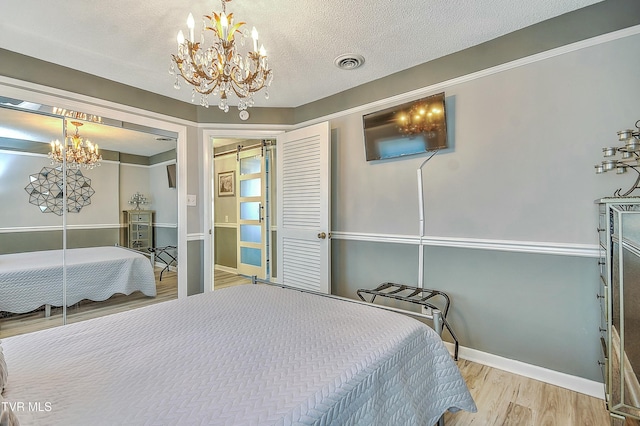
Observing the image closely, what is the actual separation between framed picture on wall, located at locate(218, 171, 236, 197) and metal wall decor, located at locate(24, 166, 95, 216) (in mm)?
2806

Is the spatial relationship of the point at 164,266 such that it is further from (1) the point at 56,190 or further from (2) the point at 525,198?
(2) the point at 525,198

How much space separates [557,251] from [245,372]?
2.08m

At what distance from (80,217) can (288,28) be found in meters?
2.35

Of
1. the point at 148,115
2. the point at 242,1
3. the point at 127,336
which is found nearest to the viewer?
the point at 127,336

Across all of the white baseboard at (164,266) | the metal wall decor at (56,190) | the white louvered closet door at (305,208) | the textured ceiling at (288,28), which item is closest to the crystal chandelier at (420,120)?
the textured ceiling at (288,28)

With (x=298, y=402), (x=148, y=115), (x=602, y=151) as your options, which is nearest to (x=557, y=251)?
(x=602, y=151)

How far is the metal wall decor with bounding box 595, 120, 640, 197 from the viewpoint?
5.17 feet

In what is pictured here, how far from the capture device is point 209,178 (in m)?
3.42

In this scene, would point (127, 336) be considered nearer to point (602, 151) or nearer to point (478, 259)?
point (478, 259)

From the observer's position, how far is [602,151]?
1819mm

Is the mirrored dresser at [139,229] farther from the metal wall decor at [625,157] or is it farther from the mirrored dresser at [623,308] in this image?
the metal wall decor at [625,157]

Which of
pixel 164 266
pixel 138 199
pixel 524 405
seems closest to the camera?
pixel 524 405

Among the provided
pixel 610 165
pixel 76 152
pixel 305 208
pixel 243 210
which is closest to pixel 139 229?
pixel 76 152

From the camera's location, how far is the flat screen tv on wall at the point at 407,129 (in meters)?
2.41
